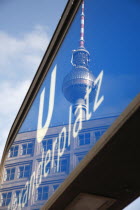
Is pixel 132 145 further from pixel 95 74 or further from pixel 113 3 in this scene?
pixel 113 3

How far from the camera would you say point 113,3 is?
1.59 metres

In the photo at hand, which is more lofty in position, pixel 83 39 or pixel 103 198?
pixel 83 39

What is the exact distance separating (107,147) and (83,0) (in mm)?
1009

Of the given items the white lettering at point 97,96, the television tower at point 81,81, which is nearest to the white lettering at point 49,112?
the television tower at point 81,81

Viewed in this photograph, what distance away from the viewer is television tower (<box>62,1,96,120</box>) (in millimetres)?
1530

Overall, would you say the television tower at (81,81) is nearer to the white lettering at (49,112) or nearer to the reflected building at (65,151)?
the reflected building at (65,151)

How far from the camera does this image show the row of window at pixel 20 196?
190 cm

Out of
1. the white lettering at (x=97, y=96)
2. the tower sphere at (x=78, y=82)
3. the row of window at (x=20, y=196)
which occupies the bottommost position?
the row of window at (x=20, y=196)

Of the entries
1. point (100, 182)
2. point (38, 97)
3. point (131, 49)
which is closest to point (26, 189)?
point (38, 97)

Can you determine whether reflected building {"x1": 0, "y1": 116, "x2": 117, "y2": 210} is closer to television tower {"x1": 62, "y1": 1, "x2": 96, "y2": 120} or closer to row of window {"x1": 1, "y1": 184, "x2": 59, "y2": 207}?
row of window {"x1": 1, "y1": 184, "x2": 59, "y2": 207}

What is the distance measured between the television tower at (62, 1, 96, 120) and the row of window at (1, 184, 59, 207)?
1.50ft

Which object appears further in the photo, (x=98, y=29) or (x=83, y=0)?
(x=83, y=0)

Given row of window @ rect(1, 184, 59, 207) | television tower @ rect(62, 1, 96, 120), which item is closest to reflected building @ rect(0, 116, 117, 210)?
row of window @ rect(1, 184, 59, 207)

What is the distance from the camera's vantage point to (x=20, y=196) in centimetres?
246
